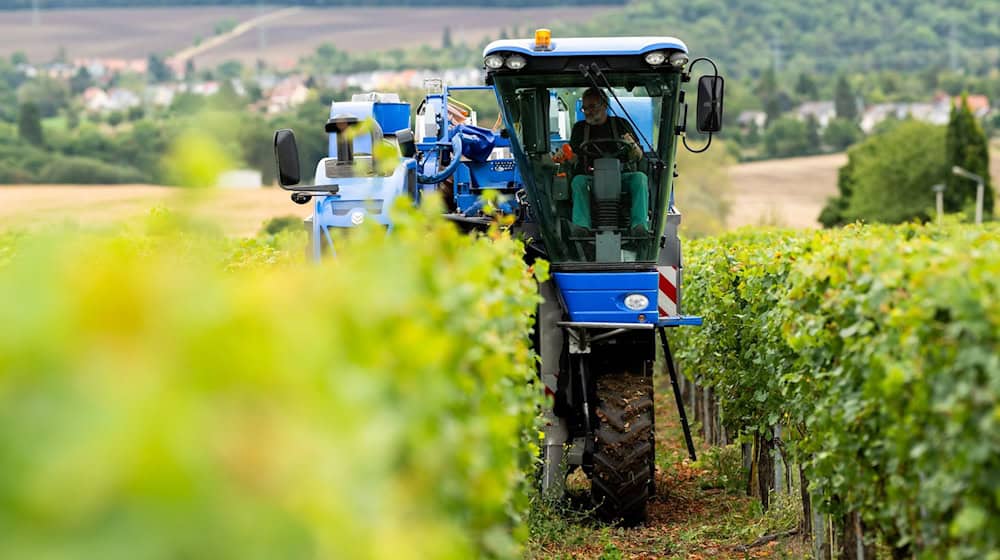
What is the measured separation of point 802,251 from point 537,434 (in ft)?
6.05

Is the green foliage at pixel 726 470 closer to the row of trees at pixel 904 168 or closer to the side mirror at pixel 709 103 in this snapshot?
the side mirror at pixel 709 103

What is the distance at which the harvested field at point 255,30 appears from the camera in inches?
5364

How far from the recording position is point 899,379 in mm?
5223

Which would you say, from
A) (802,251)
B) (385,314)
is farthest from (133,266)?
(802,251)

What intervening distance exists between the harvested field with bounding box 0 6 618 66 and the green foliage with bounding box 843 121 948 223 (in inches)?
2670

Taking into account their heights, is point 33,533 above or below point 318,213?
above

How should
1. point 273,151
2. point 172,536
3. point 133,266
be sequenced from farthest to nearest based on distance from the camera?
point 273,151 < point 133,266 < point 172,536

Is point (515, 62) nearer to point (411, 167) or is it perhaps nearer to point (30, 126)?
point (411, 167)

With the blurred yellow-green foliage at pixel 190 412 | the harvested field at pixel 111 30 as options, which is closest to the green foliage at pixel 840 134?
the harvested field at pixel 111 30

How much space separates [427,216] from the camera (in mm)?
5160

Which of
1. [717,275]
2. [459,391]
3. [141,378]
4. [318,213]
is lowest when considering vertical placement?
[717,275]

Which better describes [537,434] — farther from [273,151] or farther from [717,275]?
[717,275]

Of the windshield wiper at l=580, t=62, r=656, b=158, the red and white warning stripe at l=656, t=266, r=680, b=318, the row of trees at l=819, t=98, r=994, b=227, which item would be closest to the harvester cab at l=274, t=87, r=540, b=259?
the red and white warning stripe at l=656, t=266, r=680, b=318

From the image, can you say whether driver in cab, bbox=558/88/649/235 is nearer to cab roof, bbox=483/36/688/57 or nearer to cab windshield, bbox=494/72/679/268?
cab windshield, bbox=494/72/679/268
